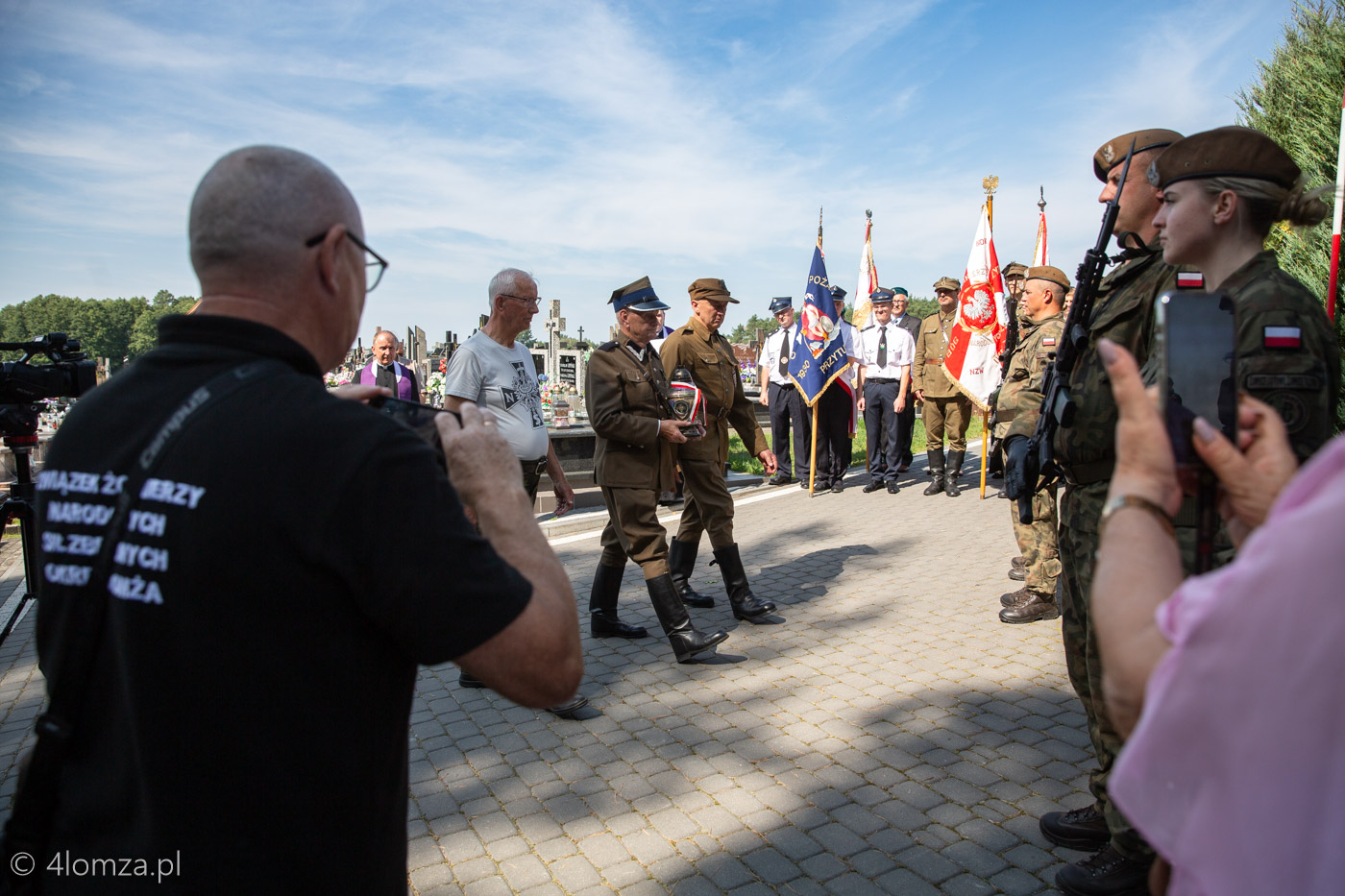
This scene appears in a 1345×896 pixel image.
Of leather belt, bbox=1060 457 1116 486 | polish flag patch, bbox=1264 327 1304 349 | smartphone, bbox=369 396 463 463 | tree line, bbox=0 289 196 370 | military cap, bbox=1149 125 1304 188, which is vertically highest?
tree line, bbox=0 289 196 370

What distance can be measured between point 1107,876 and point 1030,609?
10.1ft

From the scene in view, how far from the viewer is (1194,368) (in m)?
→ 1.21

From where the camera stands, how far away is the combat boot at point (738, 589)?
5.76 metres

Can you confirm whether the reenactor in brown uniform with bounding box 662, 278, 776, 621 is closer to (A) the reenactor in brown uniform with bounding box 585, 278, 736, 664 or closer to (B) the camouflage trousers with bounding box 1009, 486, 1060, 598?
(A) the reenactor in brown uniform with bounding box 585, 278, 736, 664

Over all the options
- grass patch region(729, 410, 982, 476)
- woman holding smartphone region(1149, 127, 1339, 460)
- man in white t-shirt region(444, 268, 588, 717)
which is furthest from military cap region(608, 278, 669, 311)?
grass patch region(729, 410, 982, 476)

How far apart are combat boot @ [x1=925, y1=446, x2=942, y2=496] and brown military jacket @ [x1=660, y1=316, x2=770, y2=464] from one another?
17.5ft

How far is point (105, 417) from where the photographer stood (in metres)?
1.31

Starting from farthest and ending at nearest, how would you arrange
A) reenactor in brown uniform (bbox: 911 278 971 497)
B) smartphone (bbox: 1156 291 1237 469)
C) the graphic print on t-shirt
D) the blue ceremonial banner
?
1. the blue ceremonial banner
2. reenactor in brown uniform (bbox: 911 278 971 497)
3. the graphic print on t-shirt
4. smartphone (bbox: 1156 291 1237 469)

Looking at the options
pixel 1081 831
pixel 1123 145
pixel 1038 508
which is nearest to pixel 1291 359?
pixel 1123 145

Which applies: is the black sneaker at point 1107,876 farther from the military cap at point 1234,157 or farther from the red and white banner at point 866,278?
the red and white banner at point 866,278

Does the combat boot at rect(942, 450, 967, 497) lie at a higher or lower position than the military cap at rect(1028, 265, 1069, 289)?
lower

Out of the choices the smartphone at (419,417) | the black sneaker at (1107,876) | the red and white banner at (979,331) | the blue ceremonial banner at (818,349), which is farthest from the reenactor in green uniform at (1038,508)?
the blue ceremonial banner at (818,349)

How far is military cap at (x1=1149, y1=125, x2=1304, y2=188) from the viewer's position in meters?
2.21

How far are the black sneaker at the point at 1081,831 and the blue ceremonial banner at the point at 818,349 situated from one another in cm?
817
